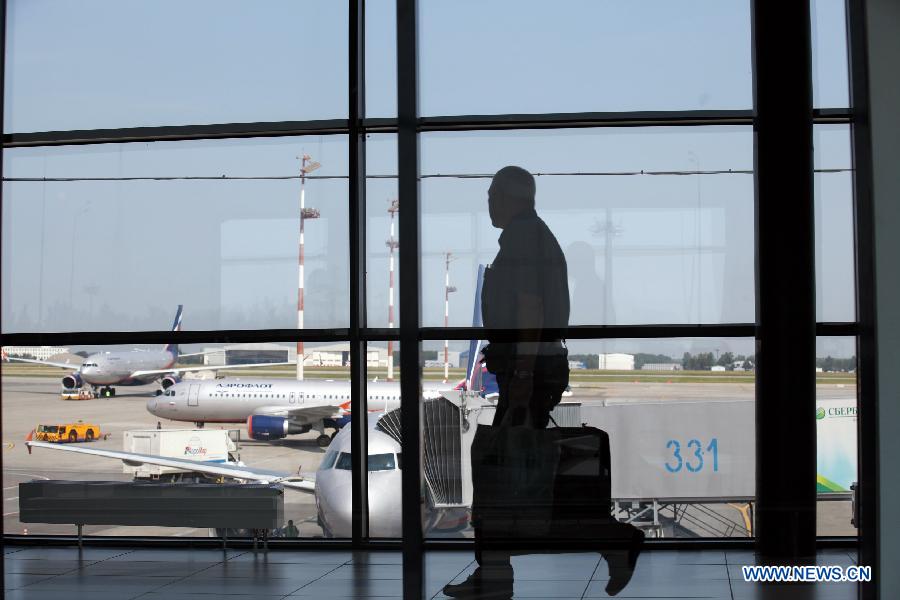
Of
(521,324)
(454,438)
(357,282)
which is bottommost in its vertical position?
A: (454,438)

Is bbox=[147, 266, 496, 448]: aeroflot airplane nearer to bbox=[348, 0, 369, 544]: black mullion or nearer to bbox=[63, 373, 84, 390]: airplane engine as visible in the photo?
bbox=[348, 0, 369, 544]: black mullion

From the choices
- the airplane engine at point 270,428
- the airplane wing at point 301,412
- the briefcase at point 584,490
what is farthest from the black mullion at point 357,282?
the briefcase at point 584,490

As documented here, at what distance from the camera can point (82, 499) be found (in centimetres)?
440

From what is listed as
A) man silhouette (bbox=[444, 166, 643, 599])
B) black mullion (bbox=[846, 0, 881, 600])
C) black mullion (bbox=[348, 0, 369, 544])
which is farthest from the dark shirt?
black mullion (bbox=[348, 0, 369, 544])

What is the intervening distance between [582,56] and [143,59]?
3.15m

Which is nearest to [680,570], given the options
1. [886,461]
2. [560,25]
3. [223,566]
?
[886,461]

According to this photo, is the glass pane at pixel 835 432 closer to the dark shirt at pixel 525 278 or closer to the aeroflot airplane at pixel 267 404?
the dark shirt at pixel 525 278

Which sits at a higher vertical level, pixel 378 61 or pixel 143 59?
pixel 143 59

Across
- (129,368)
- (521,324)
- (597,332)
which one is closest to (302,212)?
(129,368)

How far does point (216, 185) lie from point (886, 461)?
363 centimetres

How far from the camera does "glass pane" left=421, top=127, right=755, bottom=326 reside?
258cm

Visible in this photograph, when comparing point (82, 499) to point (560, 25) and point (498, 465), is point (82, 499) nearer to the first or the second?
point (498, 465)

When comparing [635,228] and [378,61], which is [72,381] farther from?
[635,228]

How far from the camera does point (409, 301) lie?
8.26ft
